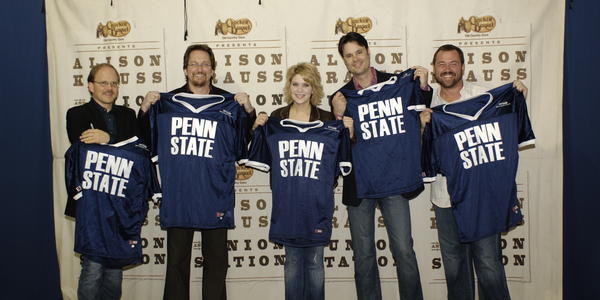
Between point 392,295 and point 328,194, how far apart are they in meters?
1.49

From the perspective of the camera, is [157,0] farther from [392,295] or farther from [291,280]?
[392,295]

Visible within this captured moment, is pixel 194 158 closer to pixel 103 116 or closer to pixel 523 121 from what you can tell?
pixel 103 116

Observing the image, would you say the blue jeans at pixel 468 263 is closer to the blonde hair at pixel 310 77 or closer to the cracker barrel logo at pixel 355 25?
the blonde hair at pixel 310 77

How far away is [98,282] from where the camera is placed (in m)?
3.38

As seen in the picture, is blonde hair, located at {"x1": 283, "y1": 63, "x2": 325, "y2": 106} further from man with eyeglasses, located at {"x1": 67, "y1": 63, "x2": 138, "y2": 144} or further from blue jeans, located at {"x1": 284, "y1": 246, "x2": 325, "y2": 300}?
man with eyeglasses, located at {"x1": 67, "y1": 63, "x2": 138, "y2": 144}

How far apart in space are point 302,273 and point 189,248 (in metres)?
0.89

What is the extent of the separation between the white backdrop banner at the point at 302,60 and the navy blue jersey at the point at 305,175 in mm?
864

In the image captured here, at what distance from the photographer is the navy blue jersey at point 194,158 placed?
3.37 m

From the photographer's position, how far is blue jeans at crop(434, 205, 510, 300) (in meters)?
3.21

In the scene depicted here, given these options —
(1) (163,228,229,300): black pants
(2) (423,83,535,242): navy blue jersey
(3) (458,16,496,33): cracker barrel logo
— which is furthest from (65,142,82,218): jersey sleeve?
(3) (458,16,496,33): cracker barrel logo

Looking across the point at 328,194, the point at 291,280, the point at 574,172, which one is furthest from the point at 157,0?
the point at 574,172

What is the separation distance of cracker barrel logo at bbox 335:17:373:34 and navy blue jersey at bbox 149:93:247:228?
1.33 m

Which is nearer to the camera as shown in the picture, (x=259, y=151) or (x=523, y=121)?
(x=523, y=121)

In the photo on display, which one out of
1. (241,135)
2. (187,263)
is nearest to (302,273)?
(187,263)
